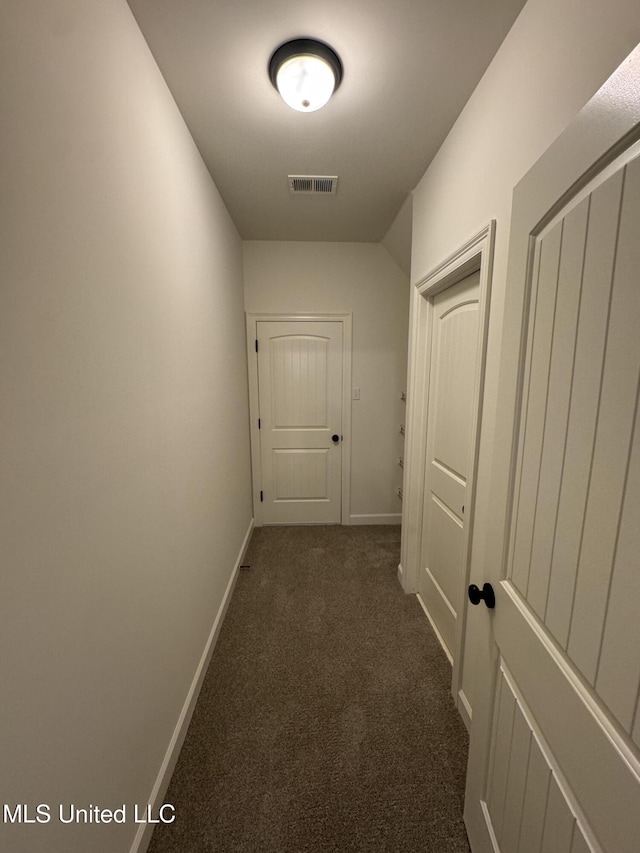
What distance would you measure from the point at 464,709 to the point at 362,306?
2771 millimetres

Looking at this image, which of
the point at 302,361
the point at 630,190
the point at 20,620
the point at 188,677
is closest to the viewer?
the point at 630,190

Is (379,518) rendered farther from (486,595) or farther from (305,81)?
(305,81)

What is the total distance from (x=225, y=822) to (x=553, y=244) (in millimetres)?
1938

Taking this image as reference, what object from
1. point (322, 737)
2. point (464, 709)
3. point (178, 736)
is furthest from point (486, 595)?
point (178, 736)

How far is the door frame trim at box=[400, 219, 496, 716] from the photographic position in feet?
4.15

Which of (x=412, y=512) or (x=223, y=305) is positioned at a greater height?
(x=223, y=305)

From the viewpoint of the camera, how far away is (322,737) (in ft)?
4.42

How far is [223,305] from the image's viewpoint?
2168 millimetres

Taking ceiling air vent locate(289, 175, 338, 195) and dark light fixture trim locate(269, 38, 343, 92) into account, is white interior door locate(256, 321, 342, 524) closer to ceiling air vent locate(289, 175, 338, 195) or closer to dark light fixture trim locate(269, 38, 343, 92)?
ceiling air vent locate(289, 175, 338, 195)

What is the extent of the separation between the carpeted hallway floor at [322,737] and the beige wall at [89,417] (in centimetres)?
24

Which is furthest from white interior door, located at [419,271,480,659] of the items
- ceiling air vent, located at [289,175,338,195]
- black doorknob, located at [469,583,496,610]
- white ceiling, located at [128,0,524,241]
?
ceiling air vent, located at [289,175,338,195]

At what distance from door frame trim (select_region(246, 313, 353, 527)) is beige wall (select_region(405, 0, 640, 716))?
129cm

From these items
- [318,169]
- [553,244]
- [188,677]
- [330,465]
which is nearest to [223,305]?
[318,169]

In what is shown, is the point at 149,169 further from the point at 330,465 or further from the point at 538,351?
the point at 330,465
